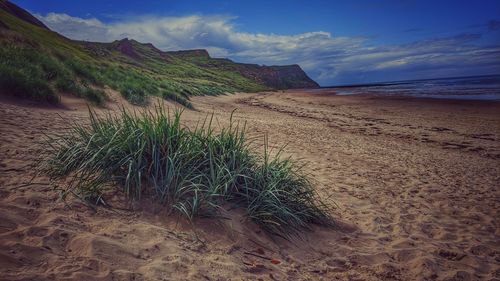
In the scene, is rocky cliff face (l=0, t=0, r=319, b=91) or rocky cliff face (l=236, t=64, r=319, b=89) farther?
rocky cliff face (l=236, t=64, r=319, b=89)

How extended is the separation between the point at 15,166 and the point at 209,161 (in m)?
2.43

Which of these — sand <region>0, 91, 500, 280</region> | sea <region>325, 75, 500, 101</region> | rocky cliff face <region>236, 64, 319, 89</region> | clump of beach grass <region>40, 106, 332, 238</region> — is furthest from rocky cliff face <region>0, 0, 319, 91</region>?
clump of beach grass <region>40, 106, 332, 238</region>

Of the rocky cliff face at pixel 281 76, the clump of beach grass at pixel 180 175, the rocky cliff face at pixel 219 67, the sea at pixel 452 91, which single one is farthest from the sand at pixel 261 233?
the rocky cliff face at pixel 281 76

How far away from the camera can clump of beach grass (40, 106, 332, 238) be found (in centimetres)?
359

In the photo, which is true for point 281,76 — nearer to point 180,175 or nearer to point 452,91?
point 452,91

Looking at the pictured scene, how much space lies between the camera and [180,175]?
3715 mm

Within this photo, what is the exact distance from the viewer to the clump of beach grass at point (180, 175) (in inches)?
141

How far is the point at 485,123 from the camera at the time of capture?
15055 millimetres

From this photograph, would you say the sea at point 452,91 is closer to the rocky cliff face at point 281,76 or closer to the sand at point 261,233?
the sand at point 261,233

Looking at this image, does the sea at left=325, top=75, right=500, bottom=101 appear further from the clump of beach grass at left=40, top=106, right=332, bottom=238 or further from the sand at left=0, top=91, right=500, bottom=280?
the clump of beach grass at left=40, top=106, right=332, bottom=238

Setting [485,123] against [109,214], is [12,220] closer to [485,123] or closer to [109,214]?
[109,214]

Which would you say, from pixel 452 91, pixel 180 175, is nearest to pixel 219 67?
pixel 452 91

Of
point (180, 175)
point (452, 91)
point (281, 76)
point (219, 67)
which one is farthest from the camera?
point (281, 76)

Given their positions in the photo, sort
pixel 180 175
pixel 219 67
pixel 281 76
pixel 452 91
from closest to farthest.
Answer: pixel 180 175, pixel 452 91, pixel 219 67, pixel 281 76
